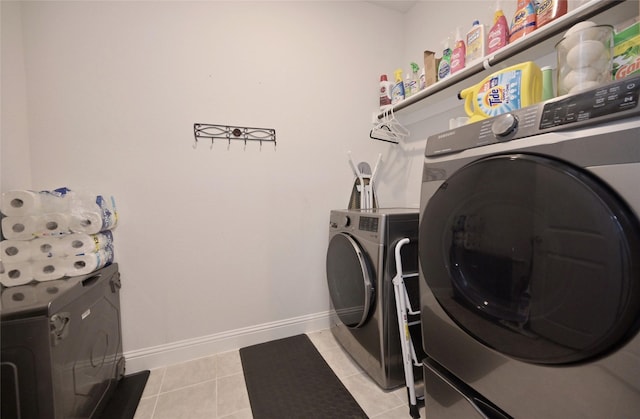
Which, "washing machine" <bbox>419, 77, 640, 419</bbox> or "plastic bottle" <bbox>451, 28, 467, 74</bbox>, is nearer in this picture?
"washing machine" <bbox>419, 77, 640, 419</bbox>

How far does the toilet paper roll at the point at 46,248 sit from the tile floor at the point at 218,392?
2.60 ft

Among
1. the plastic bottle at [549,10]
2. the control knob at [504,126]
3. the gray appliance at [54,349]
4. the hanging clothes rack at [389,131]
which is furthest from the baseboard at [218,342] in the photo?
the plastic bottle at [549,10]

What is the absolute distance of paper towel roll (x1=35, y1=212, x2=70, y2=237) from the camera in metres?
0.99

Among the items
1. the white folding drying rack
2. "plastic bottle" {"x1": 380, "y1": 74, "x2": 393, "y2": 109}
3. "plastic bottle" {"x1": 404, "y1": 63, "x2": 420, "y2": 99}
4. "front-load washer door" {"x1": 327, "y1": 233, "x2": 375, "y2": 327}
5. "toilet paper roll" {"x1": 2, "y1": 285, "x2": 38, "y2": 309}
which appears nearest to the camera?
"toilet paper roll" {"x1": 2, "y1": 285, "x2": 38, "y2": 309}

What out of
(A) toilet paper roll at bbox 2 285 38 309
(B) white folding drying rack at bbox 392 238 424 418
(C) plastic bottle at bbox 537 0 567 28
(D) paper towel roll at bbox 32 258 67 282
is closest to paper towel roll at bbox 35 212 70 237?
(D) paper towel roll at bbox 32 258 67 282

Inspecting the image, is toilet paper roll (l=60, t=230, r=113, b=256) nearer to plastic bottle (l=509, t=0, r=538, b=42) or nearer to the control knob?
the control knob

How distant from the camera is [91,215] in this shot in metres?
1.09

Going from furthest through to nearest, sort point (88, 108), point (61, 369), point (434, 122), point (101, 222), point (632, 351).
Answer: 1. point (434, 122)
2. point (88, 108)
3. point (101, 222)
4. point (61, 369)
5. point (632, 351)

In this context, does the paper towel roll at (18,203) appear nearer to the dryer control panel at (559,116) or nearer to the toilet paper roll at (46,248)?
the toilet paper roll at (46,248)

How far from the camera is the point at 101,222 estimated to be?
1106mm

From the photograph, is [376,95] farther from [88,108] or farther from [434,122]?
[88,108]

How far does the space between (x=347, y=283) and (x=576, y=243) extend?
98 centimetres

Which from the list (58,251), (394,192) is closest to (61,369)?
(58,251)

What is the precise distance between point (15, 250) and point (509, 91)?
1949 millimetres
